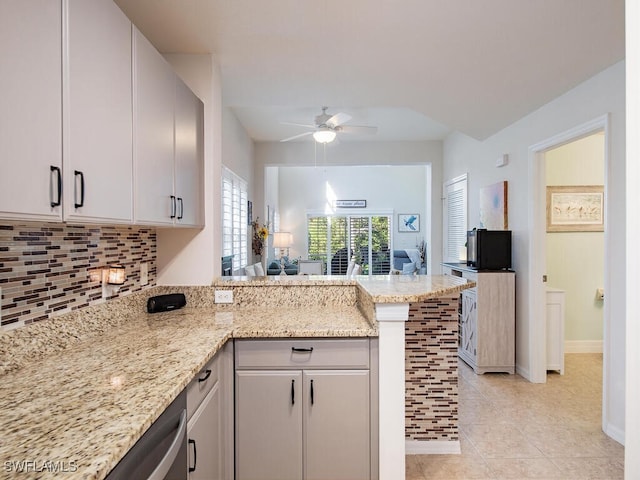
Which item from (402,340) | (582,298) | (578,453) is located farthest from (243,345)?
(582,298)

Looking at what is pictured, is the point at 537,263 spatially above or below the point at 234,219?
below

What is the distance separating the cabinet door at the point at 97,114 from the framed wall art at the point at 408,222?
342 inches

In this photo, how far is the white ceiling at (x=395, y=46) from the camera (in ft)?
6.21

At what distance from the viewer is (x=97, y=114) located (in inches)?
48.2

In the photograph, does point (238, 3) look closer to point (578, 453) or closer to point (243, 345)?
point (243, 345)

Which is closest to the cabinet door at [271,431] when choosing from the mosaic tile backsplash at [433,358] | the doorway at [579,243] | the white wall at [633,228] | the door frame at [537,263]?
the mosaic tile backsplash at [433,358]

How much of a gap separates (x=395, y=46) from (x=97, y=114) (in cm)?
180

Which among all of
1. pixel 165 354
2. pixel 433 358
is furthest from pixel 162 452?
pixel 433 358

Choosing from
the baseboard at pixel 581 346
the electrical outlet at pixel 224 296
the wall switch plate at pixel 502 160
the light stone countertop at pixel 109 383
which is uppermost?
the wall switch plate at pixel 502 160

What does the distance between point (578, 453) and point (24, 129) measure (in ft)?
10.4

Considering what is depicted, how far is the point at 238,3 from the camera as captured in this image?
6.07ft

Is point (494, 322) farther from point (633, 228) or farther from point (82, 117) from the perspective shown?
point (82, 117)

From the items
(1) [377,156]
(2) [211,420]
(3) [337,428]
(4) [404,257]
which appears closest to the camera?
(2) [211,420]

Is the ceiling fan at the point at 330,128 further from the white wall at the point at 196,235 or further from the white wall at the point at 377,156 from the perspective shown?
the white wall at the point at 196,235
